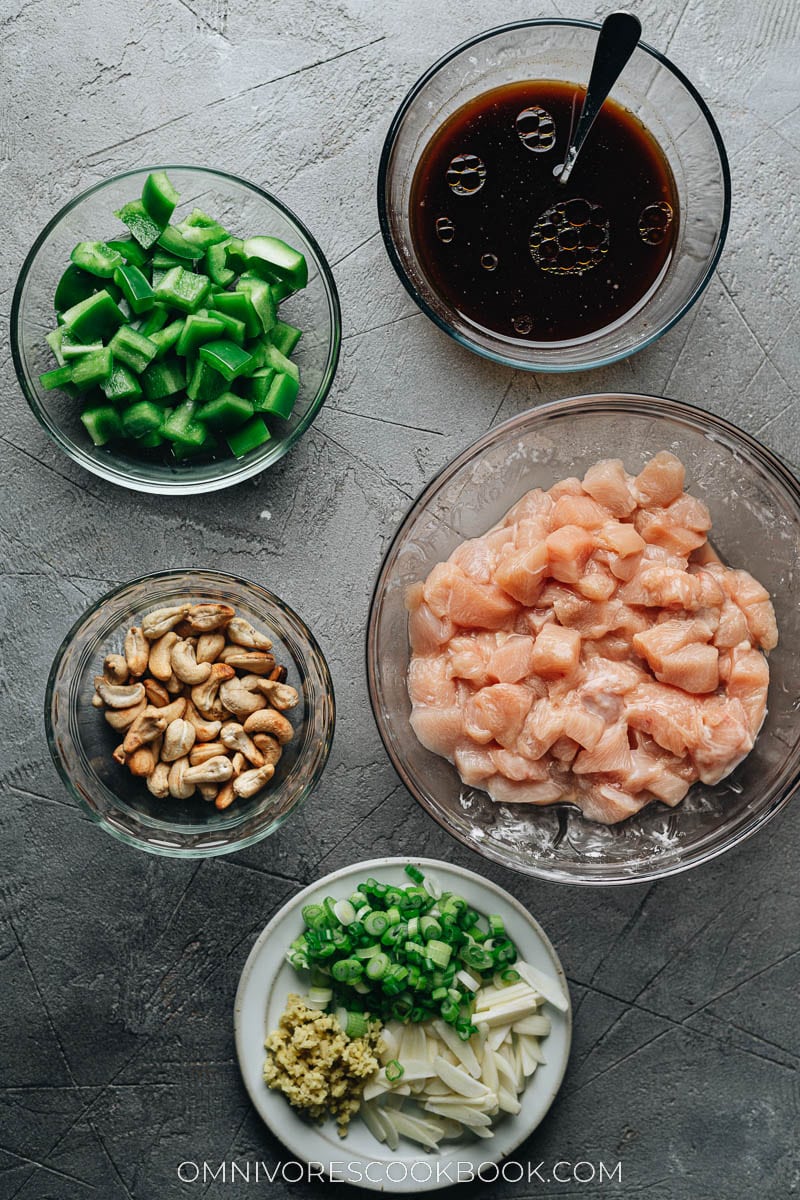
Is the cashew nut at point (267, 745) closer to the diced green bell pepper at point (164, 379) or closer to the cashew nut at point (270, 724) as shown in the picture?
the cashew nut at point (270, 724)

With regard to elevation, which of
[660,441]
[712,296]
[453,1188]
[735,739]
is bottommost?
[453,1188]

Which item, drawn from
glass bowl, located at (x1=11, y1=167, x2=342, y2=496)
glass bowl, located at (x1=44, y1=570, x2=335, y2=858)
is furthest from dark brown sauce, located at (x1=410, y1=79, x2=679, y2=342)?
glass bowl, located at (x1=44, y1=570, x2=335, y2=858)

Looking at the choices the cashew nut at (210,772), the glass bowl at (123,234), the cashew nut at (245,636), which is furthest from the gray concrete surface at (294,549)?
the cashew nut at (210,772)

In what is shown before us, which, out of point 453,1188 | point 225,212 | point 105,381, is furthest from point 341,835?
point 225,212

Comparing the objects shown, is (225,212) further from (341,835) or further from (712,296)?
(341,835)

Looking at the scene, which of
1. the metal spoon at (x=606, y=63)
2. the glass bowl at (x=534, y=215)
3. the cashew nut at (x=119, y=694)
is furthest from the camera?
the glass bowl at (x=534, y=215)
